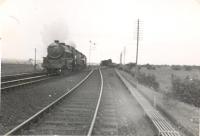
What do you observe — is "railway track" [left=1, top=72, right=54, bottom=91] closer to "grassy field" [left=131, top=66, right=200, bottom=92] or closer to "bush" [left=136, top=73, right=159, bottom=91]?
"bush" [left=136, top=73, right=159, bottom=91]

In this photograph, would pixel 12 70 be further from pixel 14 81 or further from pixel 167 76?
pixel 14 81

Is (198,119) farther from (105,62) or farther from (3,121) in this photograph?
(105,62)

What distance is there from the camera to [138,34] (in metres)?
46.2

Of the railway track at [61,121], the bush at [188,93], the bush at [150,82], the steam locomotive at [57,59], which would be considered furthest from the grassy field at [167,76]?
the railway track at [61,121]

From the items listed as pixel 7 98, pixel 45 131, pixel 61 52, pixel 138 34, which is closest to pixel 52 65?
pixel 61 52

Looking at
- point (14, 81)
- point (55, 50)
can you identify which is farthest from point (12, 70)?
point (14, 81)

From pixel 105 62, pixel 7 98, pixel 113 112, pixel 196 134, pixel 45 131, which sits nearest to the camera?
pixel 196 134

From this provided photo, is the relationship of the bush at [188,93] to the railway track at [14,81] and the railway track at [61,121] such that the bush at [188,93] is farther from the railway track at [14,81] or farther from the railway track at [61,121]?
the railway track at [14,81]

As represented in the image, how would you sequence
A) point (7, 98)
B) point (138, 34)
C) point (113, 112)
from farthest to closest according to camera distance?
1. point (138, 34)
2. point (7, 98)
3. point (113, 112)

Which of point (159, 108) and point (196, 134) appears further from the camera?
point (159, 108)

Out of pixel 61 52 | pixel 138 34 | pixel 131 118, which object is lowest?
pixel 131 118

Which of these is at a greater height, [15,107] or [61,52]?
[61,52]

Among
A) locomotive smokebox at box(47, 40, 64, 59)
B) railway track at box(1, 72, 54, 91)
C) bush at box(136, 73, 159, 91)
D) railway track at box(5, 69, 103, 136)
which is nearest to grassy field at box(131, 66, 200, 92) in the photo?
bush at box(136, 73, 159, 91)

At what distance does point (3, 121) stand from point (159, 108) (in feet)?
21.2
